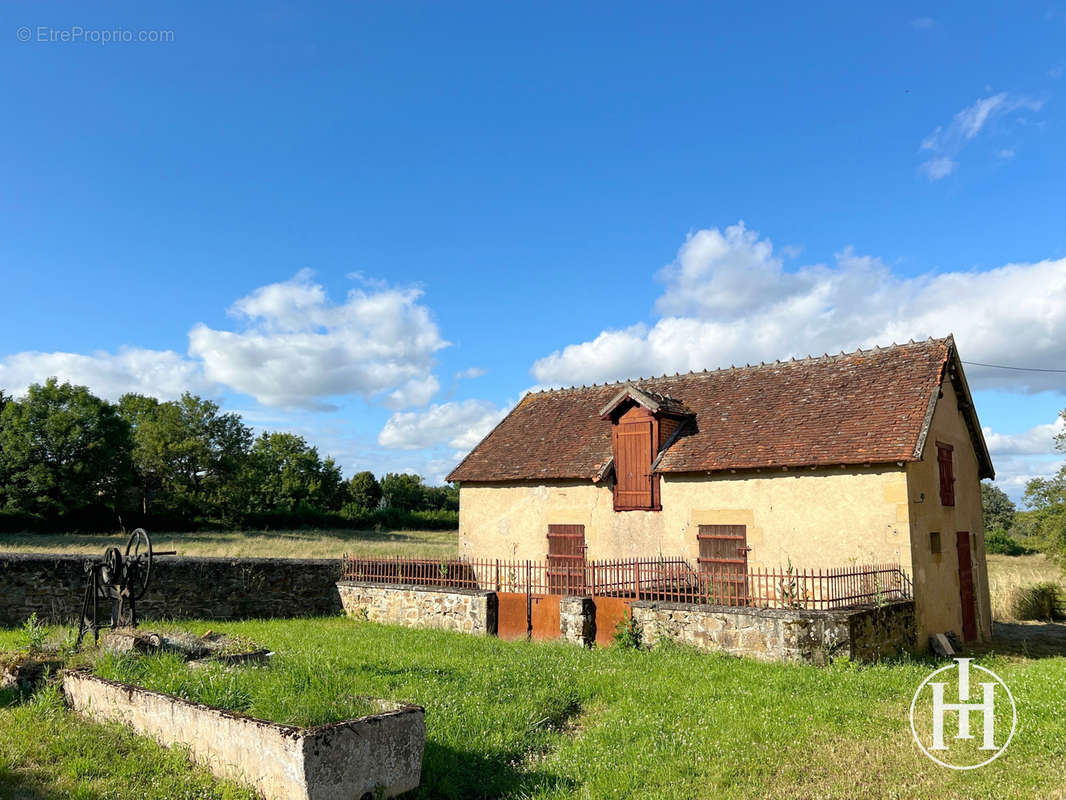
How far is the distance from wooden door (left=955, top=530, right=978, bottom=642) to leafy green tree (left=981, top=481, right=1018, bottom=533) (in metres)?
58.1

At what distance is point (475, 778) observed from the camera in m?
6.59

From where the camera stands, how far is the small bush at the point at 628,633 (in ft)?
41.8

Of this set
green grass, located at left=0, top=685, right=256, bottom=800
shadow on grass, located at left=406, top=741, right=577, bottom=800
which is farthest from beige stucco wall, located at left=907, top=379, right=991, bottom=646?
green grass, located at left=0, top=685, right=256, bottom=800

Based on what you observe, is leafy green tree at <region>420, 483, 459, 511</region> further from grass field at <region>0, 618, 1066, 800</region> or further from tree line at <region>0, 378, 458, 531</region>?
grass field at <region>0, 618, 1066, 800</region>

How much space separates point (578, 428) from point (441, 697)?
12608 mm

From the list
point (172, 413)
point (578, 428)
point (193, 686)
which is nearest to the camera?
point (193, 686)

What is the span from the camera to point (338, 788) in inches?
219

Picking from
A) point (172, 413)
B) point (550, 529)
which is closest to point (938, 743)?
point (550, 529)

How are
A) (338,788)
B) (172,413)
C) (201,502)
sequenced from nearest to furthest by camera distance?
1. (338,788)
2. (201,502)
3. (172,413)

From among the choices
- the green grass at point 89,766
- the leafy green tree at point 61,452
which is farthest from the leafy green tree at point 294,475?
the green grass at point 89,766

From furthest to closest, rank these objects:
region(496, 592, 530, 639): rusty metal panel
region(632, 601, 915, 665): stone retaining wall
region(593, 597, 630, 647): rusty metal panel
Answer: region(496, 592, 530, 639): rusty metal panel < region(593, 597, 630, 647): rusty metal panel < region(632, 601, 915, 665): stone retaining wall

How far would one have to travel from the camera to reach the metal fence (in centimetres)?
1329

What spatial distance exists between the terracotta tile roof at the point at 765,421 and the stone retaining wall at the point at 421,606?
4.57m

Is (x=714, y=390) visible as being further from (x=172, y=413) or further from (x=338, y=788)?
(x=172, y=413)
